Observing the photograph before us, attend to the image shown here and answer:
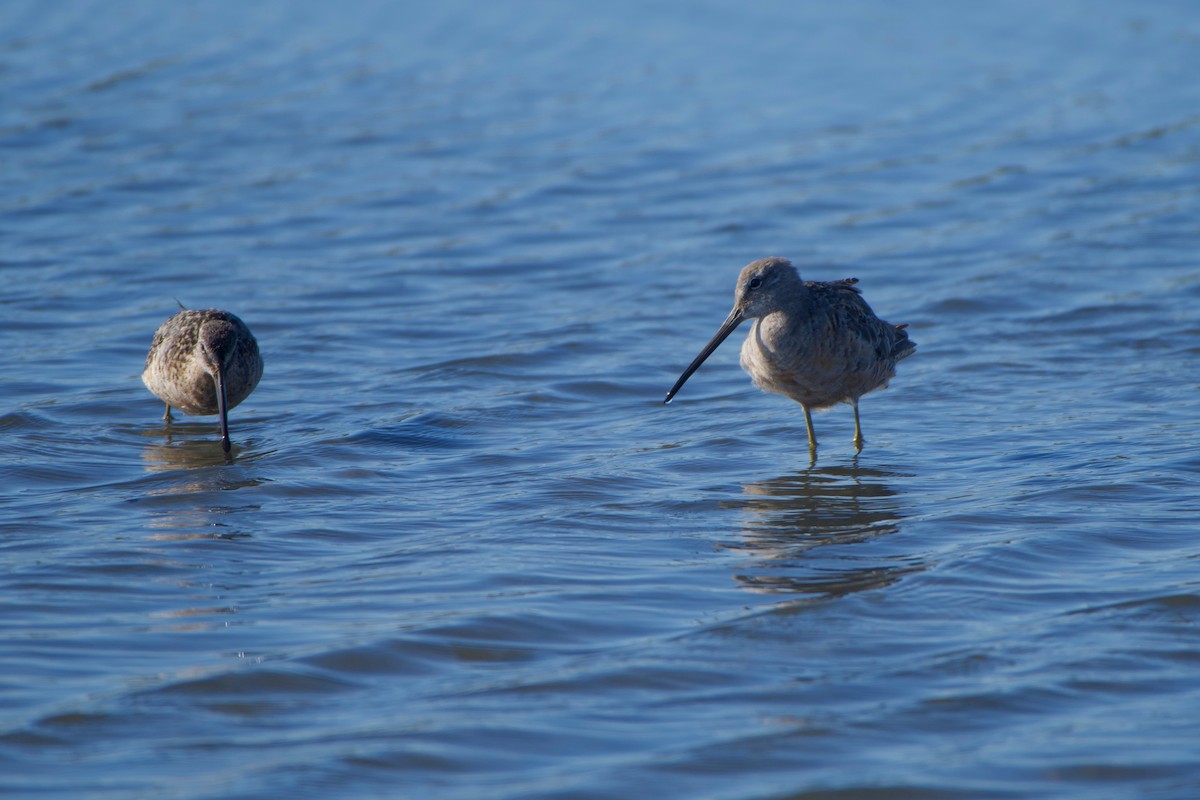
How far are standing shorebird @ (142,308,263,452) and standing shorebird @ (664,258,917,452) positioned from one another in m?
2.08

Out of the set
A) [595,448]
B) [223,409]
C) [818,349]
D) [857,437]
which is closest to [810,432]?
[857,437]

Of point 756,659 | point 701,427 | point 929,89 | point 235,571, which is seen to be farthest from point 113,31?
point 756,659

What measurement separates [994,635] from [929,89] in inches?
505

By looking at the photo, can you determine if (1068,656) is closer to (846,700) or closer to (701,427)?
(846,700)

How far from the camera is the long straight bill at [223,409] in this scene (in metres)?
7.14

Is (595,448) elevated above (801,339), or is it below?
below

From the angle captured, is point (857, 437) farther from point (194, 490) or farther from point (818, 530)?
point (194, 490)

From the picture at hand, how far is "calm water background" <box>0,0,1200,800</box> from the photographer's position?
4.30 m

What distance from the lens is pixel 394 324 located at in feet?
31.8

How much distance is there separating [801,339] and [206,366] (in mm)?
2835

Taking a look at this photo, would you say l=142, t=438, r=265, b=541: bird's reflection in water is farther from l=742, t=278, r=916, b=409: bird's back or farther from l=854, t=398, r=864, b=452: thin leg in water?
l=854, t=398, r=864, b=452: thin leg in water

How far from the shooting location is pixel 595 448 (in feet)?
24.2

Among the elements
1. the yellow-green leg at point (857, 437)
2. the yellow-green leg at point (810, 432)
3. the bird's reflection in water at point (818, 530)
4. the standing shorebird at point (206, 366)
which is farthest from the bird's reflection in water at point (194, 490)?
the yellow-green leg at point (857, 437)

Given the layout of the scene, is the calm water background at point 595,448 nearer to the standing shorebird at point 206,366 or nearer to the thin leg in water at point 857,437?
the thin leg in water at point 857,437
